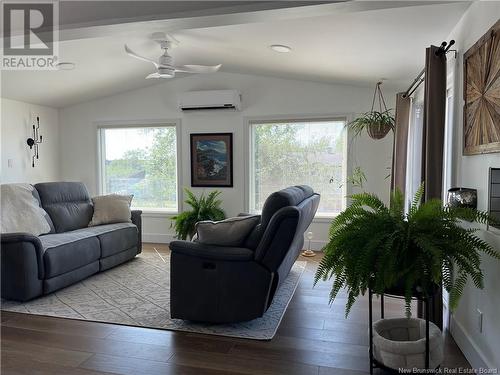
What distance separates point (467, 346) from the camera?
237 centimetres

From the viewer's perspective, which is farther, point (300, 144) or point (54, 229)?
point (300, 144)

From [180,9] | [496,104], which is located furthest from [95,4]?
[496,104]

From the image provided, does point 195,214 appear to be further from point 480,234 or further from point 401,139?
point 480,234

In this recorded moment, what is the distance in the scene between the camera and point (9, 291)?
11.1 ft

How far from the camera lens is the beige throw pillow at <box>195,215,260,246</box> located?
2896mm

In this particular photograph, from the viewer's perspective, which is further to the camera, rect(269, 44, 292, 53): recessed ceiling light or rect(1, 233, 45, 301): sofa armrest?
rect(269, 44, 292, 53): recessed ceiling light

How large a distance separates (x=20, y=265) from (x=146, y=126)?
3.25m

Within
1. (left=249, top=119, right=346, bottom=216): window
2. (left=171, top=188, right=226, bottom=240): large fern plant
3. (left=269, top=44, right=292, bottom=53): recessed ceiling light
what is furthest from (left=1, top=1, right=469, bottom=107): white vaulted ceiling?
(left=171, top=188, right=226, bottom=240): large fern plant

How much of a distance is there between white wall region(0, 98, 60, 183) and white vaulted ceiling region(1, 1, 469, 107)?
0.68 ft

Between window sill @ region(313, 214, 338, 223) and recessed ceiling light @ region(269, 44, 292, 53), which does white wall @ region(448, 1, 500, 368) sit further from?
window sill @ region(313, 214, 338, 223)

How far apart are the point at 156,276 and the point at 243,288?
5.80 feet

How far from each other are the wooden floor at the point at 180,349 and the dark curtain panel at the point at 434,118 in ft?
3.74

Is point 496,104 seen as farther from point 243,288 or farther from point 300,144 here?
point 300,144

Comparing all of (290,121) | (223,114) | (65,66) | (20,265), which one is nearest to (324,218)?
(290,121)
